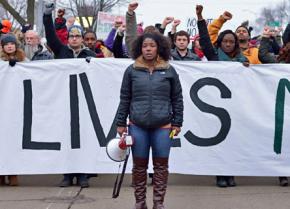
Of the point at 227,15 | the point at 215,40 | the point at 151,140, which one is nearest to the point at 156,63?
the point at 151,140

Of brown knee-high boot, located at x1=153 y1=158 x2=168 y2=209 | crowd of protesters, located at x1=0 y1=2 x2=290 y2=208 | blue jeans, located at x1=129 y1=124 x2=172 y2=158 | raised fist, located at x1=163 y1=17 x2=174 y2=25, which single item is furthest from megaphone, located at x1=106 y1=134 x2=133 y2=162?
raised fist, located at x1=163 y1=17 x2=174 y2=25

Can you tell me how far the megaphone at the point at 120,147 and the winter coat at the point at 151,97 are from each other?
166 mm

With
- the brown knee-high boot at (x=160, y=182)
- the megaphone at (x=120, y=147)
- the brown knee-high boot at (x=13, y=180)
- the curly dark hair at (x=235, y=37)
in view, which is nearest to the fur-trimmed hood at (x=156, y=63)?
the megaphone at (x=120, y=147)

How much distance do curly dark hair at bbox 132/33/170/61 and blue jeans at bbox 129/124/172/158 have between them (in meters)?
0.69

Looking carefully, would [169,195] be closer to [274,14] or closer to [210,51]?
[210,51]

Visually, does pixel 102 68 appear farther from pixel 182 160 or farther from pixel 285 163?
pixel 285 163

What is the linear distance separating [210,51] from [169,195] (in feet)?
6.18

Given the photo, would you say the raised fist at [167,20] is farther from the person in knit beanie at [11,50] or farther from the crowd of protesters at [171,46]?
the person in knit beanie at [11,50]

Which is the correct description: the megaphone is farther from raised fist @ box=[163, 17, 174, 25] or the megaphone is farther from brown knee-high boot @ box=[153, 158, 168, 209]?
raised fist @ box=[163, 17, 174, 25]

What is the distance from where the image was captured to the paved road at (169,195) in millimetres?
6953

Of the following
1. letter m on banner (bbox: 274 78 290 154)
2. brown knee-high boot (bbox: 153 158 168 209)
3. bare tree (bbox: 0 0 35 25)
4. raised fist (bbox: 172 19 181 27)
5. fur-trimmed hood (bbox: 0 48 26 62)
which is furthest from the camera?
bare tree (bbox: 0 0 35 25)

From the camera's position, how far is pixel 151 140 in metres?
6.38

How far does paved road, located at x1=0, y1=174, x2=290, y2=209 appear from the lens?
6.95 meters

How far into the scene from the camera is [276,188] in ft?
25.8
